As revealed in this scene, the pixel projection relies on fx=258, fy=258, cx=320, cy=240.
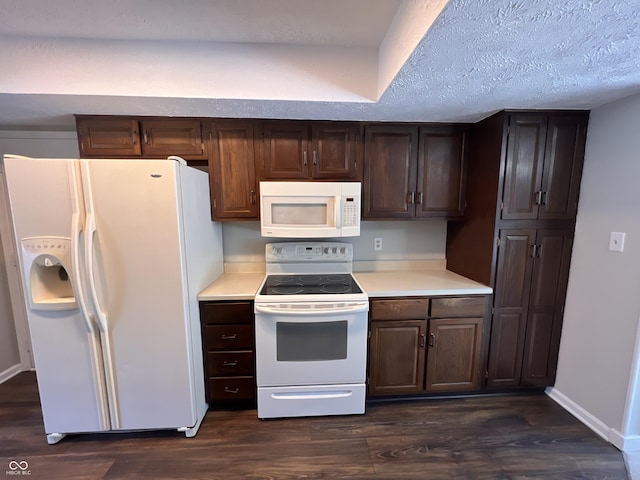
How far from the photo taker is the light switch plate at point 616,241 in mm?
1635

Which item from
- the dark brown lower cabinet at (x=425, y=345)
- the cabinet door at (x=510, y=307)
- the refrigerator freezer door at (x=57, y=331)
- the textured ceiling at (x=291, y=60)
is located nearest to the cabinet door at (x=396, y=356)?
the dark brown lower cabinet at (x=425, y=345)

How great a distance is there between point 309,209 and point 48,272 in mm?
1697

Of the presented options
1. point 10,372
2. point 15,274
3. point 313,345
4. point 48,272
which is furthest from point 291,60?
point 10,372

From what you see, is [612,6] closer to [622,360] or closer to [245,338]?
[622,360]

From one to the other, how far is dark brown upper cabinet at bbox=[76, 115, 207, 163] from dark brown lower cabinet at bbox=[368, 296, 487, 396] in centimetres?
185

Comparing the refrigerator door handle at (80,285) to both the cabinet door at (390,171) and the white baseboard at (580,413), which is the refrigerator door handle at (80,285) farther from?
the white baseboard at (580,413)

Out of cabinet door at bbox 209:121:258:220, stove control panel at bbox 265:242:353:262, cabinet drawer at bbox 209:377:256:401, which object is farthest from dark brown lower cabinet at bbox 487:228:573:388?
cabinet door at bbox 209:121:258:220

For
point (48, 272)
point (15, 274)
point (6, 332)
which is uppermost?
point (48, 272)

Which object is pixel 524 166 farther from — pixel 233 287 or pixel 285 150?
pixel 233 287

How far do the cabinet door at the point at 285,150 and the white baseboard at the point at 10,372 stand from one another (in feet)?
9.62

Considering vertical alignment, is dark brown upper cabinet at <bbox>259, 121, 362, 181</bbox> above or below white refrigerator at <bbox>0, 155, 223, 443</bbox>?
above

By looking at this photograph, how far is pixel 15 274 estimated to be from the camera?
7.75ft

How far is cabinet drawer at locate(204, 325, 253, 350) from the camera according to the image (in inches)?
72.8

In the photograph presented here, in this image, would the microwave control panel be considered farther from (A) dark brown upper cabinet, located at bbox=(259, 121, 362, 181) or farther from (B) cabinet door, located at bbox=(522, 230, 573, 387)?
(B) cabinet door, located at bbox=(522, 230, 573, 387)
